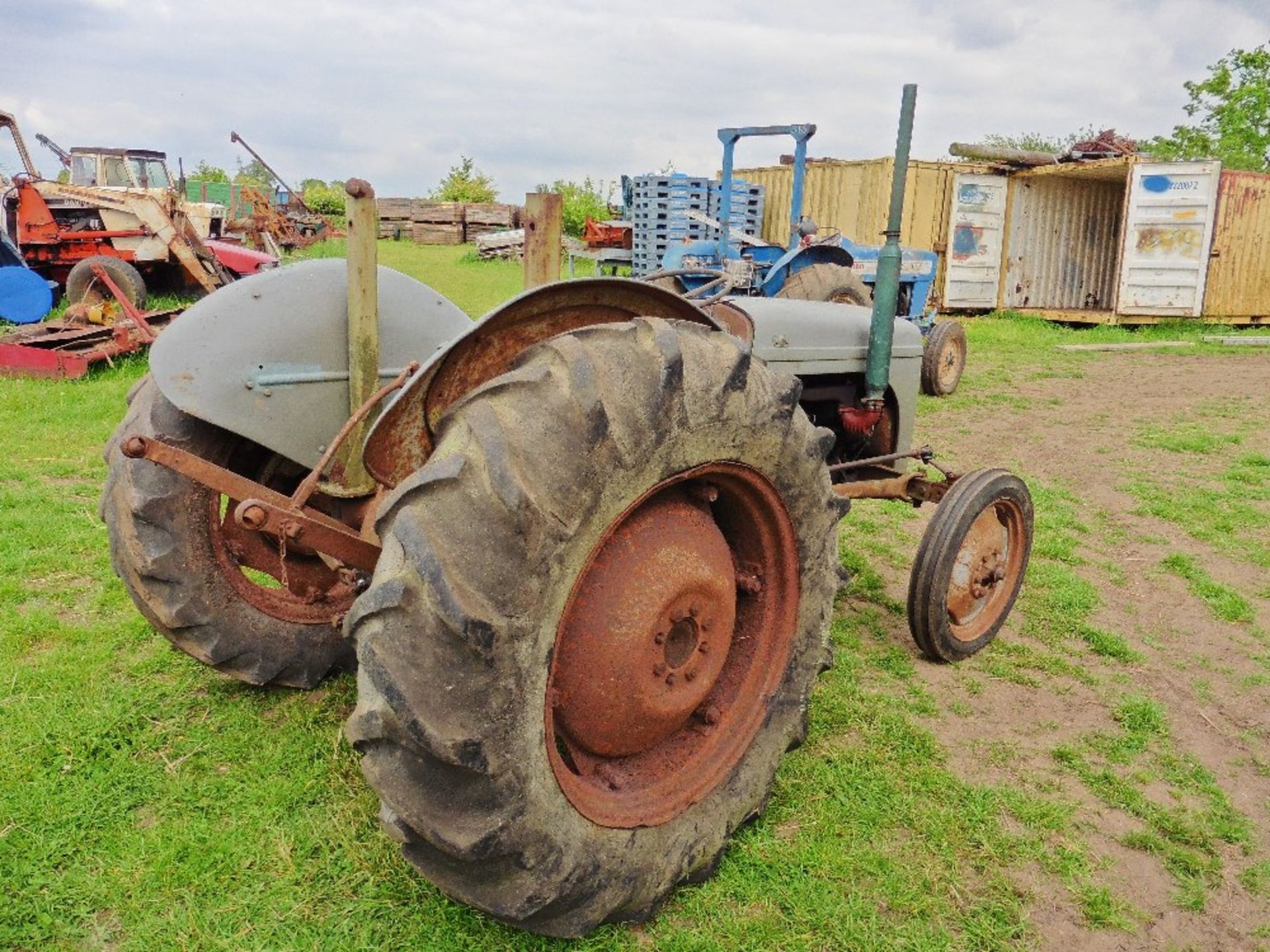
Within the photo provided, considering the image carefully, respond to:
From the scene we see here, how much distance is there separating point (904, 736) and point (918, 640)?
546 millimetres

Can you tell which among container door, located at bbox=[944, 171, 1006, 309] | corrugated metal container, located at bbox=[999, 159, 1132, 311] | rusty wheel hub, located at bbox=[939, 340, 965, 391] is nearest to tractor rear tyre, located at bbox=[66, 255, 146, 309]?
rusty wheel hub, located at bbox=[939, 340, 965, 391]

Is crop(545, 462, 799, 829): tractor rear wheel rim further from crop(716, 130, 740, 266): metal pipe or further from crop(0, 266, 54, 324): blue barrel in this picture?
crop(0, 266, 54, 324): blue barrel

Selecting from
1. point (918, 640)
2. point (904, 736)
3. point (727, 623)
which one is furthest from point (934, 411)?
point (727, 623)

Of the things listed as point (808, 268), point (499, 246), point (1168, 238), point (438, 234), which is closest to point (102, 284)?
point (808, 268)

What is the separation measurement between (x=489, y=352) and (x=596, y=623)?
2.13 feet

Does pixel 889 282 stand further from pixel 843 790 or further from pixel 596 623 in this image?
pixel 596 623

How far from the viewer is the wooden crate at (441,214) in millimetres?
26656

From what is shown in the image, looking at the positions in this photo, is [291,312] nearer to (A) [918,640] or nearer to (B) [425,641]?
(B) [425,641]

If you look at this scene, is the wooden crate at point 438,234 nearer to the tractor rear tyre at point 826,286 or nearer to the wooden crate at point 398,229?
the wooden crate at point 398,229

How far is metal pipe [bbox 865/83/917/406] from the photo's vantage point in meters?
3.22

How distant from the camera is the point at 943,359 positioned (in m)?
8.73

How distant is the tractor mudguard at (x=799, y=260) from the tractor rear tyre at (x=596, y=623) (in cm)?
697

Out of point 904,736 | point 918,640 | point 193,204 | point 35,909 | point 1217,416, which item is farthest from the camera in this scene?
point 193,204

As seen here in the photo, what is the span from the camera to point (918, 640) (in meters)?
3.36
